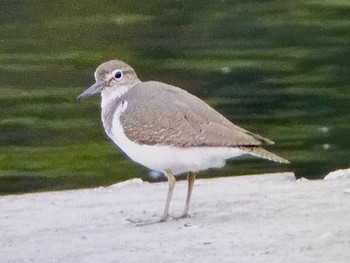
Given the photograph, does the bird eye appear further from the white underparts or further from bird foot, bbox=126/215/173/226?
bird foot, bbox=126/215/173/226

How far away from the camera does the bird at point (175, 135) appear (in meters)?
5.27

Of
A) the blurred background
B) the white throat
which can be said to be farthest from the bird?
the blurred background

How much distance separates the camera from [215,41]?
1066 cm

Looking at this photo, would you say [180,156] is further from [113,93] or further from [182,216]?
[113,93]

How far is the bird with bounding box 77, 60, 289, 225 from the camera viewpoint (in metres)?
5.27

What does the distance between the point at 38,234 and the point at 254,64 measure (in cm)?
511

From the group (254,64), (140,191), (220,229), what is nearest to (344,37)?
(254,64)

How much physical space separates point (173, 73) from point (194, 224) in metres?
4.73

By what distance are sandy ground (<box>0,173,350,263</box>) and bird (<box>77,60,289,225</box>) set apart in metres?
0.25

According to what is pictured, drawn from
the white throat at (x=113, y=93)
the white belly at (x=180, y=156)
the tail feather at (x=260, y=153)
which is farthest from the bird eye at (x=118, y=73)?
the tail feather at (x=260, y=153)

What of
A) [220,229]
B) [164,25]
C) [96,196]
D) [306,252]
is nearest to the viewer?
[306,252]

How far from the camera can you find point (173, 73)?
992 centimetres

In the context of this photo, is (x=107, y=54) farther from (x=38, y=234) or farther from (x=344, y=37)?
(x=38, y=234)

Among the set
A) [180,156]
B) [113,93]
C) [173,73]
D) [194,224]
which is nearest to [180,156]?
[180,156]
